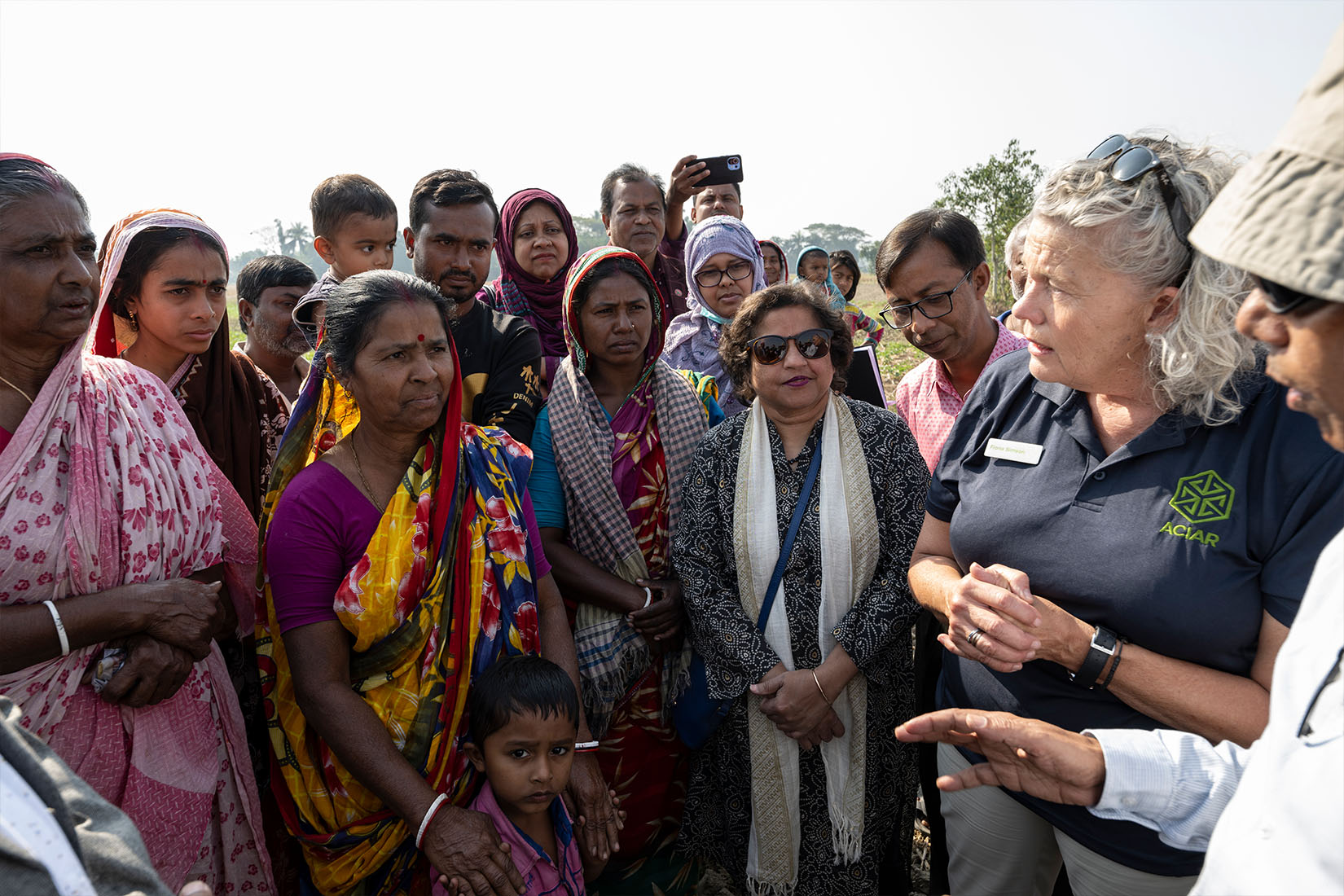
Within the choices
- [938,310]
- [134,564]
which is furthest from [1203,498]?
[134,564]

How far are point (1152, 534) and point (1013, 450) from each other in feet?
1.43

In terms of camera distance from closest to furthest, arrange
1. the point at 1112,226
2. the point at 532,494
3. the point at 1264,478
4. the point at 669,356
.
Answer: the point at 1264,478, the point at 1112,226, the point at 532,494, the point at 669,356

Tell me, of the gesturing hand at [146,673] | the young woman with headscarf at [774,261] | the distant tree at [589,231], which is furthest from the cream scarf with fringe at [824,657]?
the distant tree at [589,231]

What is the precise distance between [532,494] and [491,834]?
4.19ft

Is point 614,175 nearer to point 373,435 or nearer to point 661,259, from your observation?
point 661,259

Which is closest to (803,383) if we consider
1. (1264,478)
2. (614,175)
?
(1264,478)

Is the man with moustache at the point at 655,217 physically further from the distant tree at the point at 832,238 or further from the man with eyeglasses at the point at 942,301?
the distant tree at the point at 832,238

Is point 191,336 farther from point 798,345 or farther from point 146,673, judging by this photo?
point 798,345

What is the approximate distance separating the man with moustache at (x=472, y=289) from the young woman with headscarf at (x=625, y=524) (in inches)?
11.4

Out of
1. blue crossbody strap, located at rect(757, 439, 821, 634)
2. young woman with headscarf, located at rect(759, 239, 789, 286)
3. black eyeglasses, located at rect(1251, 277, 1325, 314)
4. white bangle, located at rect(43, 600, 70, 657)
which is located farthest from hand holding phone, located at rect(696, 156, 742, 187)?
black eyeglasses, located at rect(1251, 277, 1325, 314)

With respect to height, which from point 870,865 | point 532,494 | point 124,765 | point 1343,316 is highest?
point 1343,316

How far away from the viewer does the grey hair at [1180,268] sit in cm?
179

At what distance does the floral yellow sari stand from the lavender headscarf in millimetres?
2036

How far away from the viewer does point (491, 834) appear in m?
2.35
